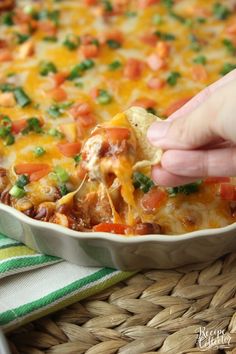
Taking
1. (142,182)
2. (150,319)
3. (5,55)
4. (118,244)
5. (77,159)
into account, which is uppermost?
(5,55)

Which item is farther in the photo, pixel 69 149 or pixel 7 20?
pixel 7 20

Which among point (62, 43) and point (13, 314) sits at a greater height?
point (62, 43)

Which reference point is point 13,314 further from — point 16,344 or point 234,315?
point 234,315

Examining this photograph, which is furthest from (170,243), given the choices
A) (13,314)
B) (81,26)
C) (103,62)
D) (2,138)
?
(81,26)

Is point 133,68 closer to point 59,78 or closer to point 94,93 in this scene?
point 94,93

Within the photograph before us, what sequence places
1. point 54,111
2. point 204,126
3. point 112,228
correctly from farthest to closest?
point 54,111, point 112,228, point 204,126

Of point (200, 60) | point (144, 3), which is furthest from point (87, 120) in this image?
point (144, 3)

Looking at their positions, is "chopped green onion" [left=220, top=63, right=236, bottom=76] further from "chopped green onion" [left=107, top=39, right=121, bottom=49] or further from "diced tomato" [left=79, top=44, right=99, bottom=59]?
"diced tomato" [left=79, top=44, right=99, bottom=59]

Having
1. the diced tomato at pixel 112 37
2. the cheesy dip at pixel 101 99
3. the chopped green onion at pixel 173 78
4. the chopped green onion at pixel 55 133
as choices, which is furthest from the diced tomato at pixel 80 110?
the diced tomato at pixel 112 37
